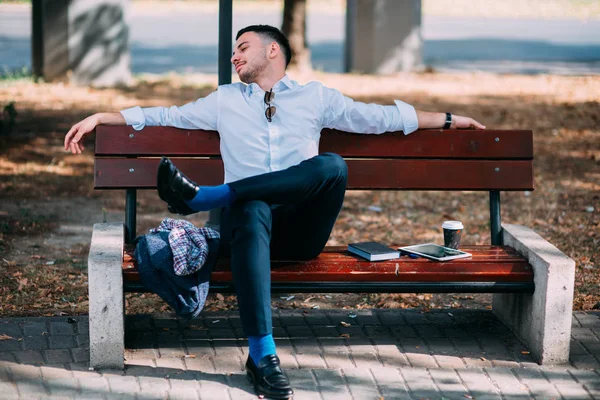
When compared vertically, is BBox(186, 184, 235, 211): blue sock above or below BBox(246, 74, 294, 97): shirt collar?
below

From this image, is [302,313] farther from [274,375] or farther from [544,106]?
[544,106]

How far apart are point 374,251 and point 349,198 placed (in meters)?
3.81

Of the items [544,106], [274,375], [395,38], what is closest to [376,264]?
[274,375]

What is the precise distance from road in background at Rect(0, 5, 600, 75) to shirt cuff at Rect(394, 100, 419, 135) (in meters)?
10.4

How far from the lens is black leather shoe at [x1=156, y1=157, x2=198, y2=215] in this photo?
13.6ft

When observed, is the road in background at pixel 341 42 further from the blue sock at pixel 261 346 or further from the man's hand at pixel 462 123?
the blue sock at pixel 261 346

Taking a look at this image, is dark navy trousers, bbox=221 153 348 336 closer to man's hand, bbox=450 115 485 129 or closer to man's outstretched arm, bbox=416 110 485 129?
man's outstretched arm, bbox=416 110 485 129

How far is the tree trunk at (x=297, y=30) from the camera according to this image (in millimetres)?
14680

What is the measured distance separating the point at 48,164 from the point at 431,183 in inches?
195

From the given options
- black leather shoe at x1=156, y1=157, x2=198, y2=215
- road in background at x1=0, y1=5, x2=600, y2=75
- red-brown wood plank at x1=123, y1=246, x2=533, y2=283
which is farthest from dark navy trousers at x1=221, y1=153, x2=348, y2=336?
road in background at x1=0, y1=5, x2=600, y2=75

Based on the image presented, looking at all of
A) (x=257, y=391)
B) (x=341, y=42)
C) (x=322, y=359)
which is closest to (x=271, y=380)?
(x=257, y=391)

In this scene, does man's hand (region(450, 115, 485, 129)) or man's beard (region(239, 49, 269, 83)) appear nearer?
man's beard (region(239, 49, 269, 83))

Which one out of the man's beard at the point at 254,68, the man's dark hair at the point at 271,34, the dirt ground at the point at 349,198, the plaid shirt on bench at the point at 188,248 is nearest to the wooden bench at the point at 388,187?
the plaid shirt on bench at the point at 188,248

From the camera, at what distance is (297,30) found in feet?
48.6
